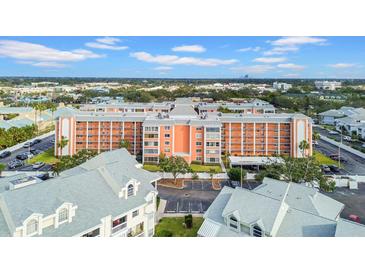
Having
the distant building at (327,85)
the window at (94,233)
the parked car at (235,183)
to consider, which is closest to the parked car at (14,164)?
the parked car at (235,183)

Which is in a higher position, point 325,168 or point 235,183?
point 325,168

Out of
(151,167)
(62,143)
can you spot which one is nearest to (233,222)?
(151,167)

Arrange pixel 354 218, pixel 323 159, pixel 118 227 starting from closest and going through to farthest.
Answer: pixel 118 227, pixel 354 218, pixel 323 159

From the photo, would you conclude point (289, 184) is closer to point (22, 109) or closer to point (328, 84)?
point (22, 109)

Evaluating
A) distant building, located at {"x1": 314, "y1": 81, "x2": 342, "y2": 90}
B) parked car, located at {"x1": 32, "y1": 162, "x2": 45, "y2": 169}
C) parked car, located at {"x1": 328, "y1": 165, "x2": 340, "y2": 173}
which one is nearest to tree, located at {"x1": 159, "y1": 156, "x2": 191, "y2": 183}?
parked car, located at {"x1": 32, "y1": 162, "x2": 45, "y2": 169}

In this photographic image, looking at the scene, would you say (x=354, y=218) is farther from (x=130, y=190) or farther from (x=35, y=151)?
(x=35, y=151)

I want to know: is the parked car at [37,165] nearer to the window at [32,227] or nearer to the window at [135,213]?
the window at [135,213]
